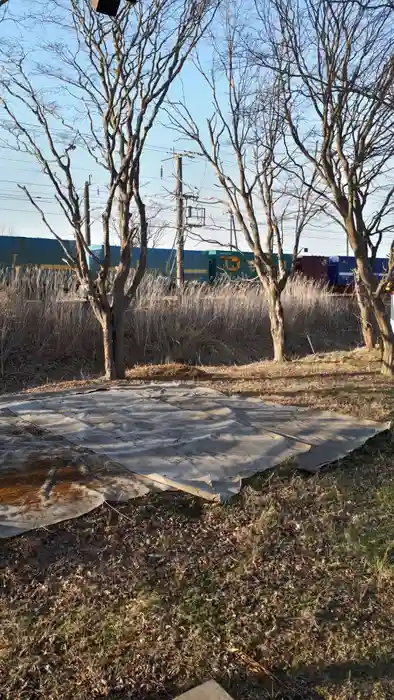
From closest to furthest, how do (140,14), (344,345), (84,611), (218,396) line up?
(84,611)
(218,396)
(140,14)
(344,345)

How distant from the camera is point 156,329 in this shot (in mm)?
12047

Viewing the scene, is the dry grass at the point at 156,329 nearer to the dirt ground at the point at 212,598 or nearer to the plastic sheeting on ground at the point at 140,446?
the plastic sheeting on ground at the point at 140,446

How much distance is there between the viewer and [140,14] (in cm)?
645

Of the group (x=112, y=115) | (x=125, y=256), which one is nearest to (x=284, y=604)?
(x=125, y=256)

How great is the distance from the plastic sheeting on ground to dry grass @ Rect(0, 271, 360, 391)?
17.6 ft

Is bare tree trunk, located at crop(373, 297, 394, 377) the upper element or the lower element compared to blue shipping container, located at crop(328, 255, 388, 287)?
lower

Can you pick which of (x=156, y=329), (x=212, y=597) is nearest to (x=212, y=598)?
(x=212, y=597)

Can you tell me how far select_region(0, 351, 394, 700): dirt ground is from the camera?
6.24 feet

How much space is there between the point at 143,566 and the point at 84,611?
377 millimetres

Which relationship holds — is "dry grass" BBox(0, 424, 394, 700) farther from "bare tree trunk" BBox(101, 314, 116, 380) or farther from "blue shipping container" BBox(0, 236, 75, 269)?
"blue shipping container" BBox(0, 236, 75, 269)

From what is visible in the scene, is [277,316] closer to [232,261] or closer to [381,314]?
[381,314]

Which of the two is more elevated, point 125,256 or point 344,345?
point 125,256

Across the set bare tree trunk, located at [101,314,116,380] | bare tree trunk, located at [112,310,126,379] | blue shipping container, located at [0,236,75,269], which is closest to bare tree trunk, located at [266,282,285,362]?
bare tree trunk, located at [112,310,126,379]

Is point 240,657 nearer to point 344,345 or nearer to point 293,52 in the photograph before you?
point 293,52
